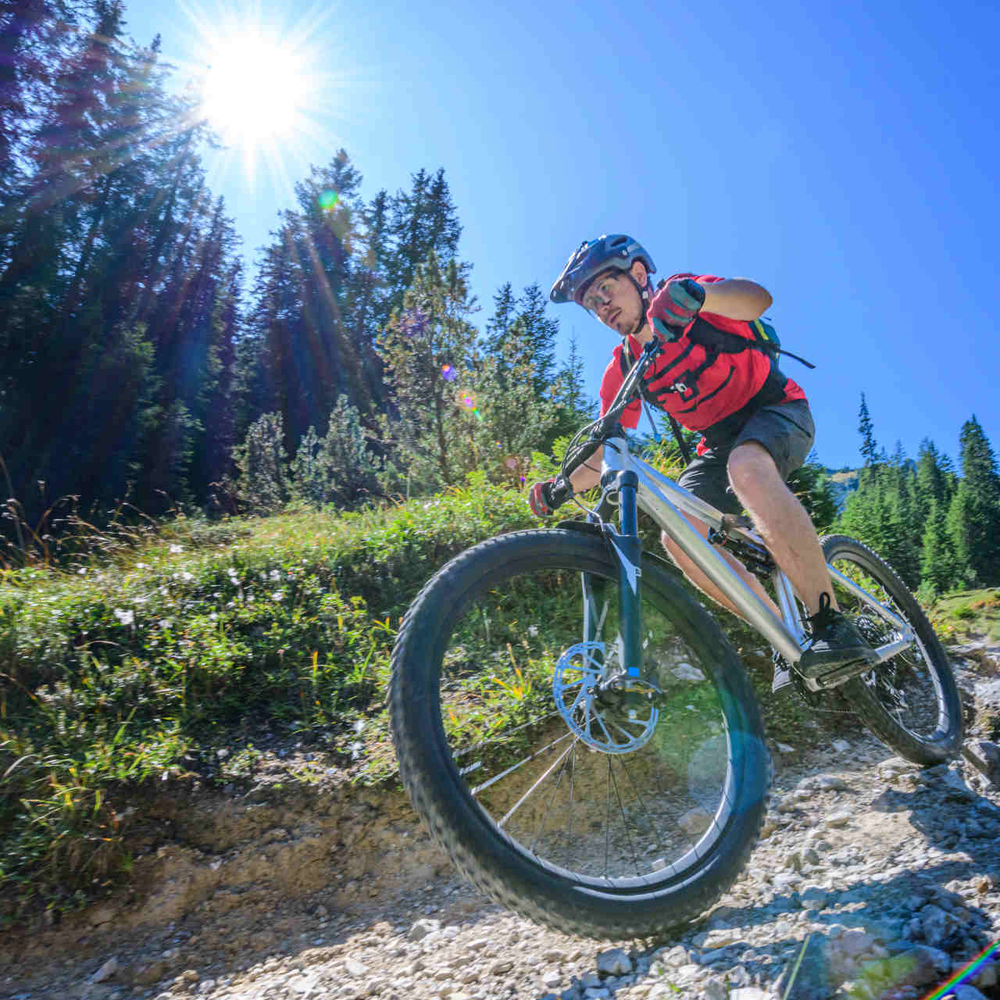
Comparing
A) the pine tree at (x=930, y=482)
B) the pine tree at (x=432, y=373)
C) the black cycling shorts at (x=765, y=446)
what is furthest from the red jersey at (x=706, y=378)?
the pine tree at (x=930, y=482)

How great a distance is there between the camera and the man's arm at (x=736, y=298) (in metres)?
2.24

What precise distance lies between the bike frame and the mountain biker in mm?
69

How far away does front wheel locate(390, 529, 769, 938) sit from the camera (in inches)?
59.9

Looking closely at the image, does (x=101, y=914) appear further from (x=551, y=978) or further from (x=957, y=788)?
(x=957, y=788)

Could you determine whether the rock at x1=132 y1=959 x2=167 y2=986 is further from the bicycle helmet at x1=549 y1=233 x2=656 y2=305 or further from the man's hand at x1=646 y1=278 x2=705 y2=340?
the bicycle helmet at x1=549 y1=233 x2=656 y2=305

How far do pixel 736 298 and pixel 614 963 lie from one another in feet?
6.82

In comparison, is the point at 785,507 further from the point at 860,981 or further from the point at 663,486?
the point at 860,981

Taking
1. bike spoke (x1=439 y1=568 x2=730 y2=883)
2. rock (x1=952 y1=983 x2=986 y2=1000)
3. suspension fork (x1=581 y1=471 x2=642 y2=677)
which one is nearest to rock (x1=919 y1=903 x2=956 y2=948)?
rock (x1=952 y1=983 x2=986 y2=1000)

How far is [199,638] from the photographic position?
11.2ft

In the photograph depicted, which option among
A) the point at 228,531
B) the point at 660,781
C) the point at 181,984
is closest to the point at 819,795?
the point at 660,781

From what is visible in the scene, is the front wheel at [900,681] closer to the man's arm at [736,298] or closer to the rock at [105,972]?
the man's arm at [736,298]

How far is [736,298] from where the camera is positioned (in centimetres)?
226

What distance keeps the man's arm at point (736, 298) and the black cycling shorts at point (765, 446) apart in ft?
1.49

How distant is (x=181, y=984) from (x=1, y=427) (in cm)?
1527
